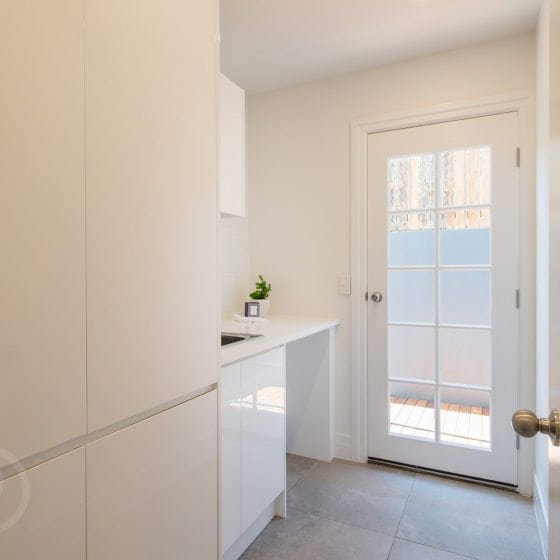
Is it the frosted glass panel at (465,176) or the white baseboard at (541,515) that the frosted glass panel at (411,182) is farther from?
the white baseboard at (541,515)

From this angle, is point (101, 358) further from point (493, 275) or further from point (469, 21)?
point (469, 21)

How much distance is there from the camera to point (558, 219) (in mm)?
662

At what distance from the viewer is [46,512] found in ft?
2.35

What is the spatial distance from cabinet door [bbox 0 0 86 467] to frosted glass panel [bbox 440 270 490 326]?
6.52 feet

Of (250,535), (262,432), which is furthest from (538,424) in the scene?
(250,535)

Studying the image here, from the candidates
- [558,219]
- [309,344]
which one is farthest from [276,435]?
[558,219]

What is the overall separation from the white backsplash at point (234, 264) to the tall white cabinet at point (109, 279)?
1400 mm

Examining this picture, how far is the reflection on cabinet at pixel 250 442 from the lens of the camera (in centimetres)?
143

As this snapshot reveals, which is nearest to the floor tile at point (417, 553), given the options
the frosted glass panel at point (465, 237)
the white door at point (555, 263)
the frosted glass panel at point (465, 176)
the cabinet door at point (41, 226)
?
the white door at point (555, 263)

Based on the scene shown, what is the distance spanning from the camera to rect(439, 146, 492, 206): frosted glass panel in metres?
2.15

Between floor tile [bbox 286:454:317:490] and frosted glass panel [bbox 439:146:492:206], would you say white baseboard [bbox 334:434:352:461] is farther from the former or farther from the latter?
frosted glass panel [bbox 439:146:492:206]

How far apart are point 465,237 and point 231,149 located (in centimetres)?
135

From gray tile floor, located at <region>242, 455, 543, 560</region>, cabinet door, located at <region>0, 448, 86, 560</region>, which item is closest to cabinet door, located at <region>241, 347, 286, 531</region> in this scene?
gray tile floor, located at <region>242, 455, 543, 560</region>

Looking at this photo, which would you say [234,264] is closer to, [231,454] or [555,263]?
[231,454]
